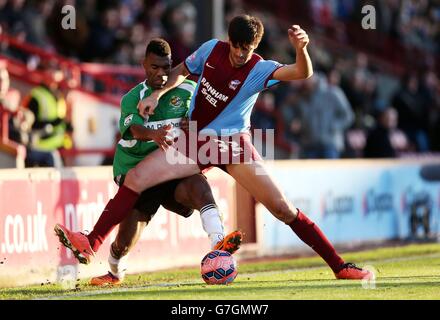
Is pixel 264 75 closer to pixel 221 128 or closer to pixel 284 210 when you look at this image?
pixel 221 128

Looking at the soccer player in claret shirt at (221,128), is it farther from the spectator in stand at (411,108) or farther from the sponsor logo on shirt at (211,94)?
the spectator in stand at (411,108)

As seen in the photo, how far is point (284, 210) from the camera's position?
9.61m

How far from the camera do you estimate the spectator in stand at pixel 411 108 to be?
69.7ft

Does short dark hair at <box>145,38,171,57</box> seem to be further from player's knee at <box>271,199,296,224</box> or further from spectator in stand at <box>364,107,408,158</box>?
spectator in stand at <box>364,107,408,158</box>

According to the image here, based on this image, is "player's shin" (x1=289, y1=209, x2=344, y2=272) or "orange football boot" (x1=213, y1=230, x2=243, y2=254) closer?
"orange football boot" (x1=213, y1=230, x2=243, y2=254)

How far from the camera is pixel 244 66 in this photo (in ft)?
31.2

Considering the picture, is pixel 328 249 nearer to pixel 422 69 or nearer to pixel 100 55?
pixel 100 55

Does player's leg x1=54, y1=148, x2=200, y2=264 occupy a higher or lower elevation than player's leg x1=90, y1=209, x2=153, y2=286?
higher

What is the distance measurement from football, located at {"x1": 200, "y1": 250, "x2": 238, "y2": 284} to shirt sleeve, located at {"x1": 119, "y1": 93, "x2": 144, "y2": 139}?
3.80ft

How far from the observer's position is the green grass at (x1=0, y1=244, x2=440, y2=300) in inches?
348

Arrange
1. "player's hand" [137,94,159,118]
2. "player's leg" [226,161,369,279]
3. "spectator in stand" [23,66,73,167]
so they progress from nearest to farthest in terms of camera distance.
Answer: "player's hand" [137,94,159,118]
"player's leg" [226,161,369,279]
"spectator in stand" [23,66,73,167]

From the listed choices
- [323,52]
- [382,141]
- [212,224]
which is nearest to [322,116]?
[382,141]

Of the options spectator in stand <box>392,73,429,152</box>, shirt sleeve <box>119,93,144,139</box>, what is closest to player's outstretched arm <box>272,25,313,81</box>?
shirt sleeve <box>119,93,144,139</box>
